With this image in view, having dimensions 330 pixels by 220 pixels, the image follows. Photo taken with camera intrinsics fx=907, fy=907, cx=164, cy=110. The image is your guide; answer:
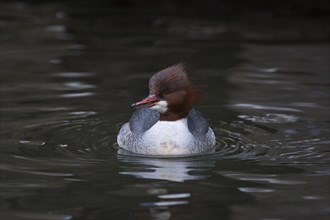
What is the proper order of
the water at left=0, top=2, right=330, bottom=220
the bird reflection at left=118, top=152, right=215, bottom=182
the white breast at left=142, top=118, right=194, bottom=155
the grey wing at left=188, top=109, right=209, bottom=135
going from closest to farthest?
the water at left=0, top=2, right=330, bottom=220 < the bird reflection at left=118, top=152, right=215, bottom=182 < the white breast at left=142, top=118, right=194, bottom=155 < the grey wing at left=188, top=109, right=209, bottom=135

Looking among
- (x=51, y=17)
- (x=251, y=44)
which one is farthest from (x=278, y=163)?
(x=51, y=17)

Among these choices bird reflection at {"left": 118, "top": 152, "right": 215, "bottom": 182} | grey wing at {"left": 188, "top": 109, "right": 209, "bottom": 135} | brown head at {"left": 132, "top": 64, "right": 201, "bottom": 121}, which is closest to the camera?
bird reflection at {"left": 118, "top": 152, "right": 215, "bottom": 182}

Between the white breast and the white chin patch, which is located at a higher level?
the white chin patch

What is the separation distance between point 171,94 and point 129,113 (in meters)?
1.84

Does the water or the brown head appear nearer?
the water

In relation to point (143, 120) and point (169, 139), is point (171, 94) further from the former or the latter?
point (143, 120)

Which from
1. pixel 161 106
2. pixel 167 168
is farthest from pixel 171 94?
pixel 167 168

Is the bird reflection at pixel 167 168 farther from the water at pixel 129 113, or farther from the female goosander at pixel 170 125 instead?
the female goosander at pixel 170 125

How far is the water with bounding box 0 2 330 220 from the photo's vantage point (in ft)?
24.3

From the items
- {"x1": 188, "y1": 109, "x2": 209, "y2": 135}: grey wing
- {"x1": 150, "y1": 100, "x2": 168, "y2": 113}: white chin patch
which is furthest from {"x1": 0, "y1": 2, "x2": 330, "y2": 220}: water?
{"x1": 150, "y1": 100, "x2": 168, "y2": 113}: white chin patch

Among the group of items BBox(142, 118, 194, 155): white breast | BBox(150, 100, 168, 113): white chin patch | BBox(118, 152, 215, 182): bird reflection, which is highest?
BBox(150, 100, 168, 113): white chin patch

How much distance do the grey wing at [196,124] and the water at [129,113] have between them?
10.6 inches

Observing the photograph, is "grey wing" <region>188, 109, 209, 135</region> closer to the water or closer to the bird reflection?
the water

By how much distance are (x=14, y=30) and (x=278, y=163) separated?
26.7 ft
